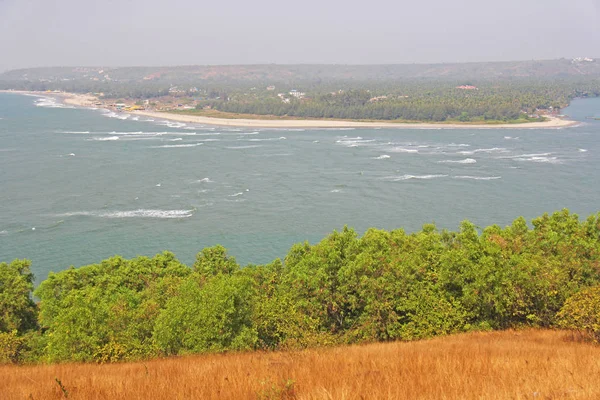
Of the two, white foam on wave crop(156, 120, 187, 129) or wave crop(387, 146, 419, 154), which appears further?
white foam on wave crop(156, 120, 187, 129)

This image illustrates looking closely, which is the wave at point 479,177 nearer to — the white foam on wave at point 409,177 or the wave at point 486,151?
the white foam on wave at point 409,177

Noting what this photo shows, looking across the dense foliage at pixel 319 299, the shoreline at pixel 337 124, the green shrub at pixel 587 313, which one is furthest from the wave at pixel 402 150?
the green shrub at pixel 587 313

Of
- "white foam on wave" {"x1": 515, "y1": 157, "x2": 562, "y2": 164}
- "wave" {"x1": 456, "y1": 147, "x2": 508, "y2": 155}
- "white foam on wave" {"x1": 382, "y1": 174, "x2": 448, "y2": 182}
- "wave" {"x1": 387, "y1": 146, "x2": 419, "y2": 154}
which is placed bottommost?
"white foam on wave" {"x1": 382, "y1": 174, "x2": 448, "y2": 182}

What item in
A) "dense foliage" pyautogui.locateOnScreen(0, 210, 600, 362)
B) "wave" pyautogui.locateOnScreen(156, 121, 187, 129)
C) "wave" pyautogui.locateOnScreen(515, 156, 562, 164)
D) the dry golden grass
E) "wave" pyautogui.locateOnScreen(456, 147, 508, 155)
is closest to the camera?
the dry golden grass

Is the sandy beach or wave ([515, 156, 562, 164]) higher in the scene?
the sandy beach

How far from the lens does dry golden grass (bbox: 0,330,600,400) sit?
5.73m

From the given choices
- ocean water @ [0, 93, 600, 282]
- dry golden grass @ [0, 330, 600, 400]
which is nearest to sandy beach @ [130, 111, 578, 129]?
ocean water @ [0, 93, 600, 282]

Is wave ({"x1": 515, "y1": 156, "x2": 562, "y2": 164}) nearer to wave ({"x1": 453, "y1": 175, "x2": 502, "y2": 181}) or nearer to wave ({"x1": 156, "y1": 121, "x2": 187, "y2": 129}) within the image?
wave ({"x1": 453, "y1": 175, "x2": 502, "y2": 181})

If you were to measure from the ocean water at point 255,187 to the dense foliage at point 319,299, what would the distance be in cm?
1046

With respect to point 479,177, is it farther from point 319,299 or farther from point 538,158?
A: point 319,299

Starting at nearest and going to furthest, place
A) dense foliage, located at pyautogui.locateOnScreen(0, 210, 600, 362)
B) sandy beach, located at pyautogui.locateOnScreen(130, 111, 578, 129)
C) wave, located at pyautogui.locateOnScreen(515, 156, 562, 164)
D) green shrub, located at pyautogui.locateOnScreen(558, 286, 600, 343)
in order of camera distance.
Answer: green shrub, located at pyautogui.locateOnScreen(558, 286, 600, 343), dense foliage, located at pyautogui.locateOnScreen(0, 210, 600, 362), wave, located at pyautogui.locateOnScreen(515, 156, 562, 164), sandy beach, located at pyautogui.locateOnScreen(130, 111, 578, 129)

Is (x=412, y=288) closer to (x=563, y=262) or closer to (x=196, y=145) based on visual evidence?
(x=563, y=262)

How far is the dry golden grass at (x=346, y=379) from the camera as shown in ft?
18.8

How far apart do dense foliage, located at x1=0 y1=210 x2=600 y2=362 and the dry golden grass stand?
13.3 ft
